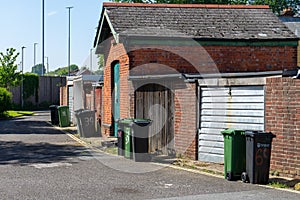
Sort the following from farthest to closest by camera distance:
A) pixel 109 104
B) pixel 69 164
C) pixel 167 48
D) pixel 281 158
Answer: pixel 109 104 → pixel 167 48 → pixel 69 164 → pixel 281 158

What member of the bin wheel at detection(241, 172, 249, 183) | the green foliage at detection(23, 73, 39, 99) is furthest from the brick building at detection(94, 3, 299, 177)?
the green foliage at detection(23, 73, 39, 99)

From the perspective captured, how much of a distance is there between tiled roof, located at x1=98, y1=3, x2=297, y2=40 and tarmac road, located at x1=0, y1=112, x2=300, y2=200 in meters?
5.41

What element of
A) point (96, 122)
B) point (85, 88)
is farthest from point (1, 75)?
point (96, 122)

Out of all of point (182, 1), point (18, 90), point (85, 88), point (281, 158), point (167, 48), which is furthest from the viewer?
point (18, 90)

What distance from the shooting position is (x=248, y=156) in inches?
412

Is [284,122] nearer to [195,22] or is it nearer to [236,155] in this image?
[236,155]

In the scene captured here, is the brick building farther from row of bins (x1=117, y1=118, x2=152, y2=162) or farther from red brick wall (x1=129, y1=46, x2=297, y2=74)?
row of bins (x1=117, y1=118, x2=152, y2=162)

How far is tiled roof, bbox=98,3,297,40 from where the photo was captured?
18672mm

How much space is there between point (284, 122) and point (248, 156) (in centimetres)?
123

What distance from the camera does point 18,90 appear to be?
5303 centimetres

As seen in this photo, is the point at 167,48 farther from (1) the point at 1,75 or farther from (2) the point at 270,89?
(1) the point at 1,75

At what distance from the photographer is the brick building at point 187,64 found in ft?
44.3

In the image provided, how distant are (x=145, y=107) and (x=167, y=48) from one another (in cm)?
280

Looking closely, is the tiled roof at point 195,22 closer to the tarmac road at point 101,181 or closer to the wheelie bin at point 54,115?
the tarmac road at point 101,181
